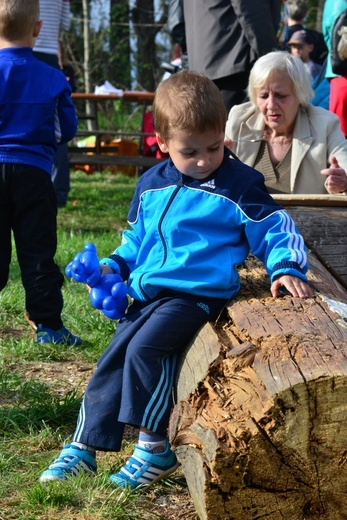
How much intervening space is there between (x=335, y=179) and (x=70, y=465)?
2.34m

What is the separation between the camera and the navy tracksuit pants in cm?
294

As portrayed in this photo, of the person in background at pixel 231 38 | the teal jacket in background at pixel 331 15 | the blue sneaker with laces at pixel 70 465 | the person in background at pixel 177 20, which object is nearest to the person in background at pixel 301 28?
the person in background at pixel 177 20

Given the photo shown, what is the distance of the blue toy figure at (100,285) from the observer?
3.15m

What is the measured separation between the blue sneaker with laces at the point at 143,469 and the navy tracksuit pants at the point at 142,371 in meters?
0.08

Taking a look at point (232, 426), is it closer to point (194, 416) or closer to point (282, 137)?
point (194, 416)

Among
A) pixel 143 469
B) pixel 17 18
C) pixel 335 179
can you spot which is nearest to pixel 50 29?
pixel 17 18

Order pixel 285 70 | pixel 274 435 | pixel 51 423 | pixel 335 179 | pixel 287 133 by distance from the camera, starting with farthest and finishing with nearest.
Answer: pixel 287 133 → pixel 285 70 → pixel 335 179 → pixel 51 423 → pixel 274 435

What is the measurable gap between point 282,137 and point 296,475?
294 cm

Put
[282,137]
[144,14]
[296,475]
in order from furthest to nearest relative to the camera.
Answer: [144,14], [282,137], [296,475]

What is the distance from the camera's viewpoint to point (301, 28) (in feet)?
31.7

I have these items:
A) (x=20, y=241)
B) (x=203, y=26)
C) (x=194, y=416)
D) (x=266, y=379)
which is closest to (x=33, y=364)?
(x=20, y=241)

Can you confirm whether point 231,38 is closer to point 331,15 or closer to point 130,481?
point 331,15

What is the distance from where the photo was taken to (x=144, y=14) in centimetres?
1891

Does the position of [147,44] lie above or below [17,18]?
below
